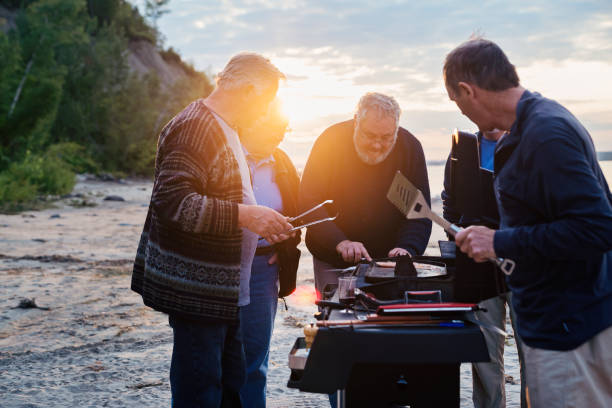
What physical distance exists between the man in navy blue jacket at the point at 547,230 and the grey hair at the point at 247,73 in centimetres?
81

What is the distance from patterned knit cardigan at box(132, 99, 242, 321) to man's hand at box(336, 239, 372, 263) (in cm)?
92

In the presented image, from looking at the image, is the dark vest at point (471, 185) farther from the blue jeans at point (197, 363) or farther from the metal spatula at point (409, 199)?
the blue jeans at point (197, 363)

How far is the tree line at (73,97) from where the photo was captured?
21.2 m

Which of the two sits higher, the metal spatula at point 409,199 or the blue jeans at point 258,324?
the metal spatula at point 409,199

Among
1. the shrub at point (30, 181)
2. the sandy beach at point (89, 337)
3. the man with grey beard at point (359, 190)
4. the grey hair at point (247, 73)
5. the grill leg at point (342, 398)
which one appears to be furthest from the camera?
the shrub at point (30, 181)

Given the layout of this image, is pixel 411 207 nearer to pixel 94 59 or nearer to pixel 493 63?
pixel 493 63

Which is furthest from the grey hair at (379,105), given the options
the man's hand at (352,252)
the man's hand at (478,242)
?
the man's hand at (478,242)

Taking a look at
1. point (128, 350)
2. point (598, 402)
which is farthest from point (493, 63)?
point (128, 350)

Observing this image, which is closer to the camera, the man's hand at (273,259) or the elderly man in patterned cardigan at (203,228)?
the elderly man in patterned cardigan at (203,228)

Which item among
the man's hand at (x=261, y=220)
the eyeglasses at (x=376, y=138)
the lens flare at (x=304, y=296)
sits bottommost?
the lens flare at (x=304, y=296)

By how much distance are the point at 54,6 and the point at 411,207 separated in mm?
28367

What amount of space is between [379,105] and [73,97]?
36413 mm

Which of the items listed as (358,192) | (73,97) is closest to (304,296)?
(358,192)

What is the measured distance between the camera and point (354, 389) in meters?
2.03
